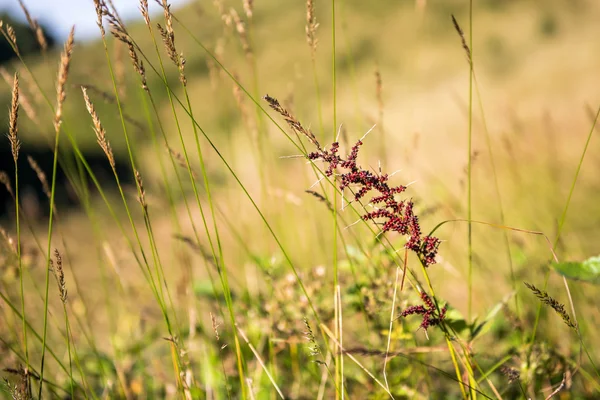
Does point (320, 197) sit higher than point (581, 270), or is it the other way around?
point (320, 197)

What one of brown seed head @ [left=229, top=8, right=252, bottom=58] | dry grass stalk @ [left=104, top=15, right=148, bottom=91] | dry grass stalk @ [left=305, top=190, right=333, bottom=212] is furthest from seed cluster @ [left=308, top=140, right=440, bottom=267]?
brown seed head @ [left=229, top=8, right=252, bottom=58]

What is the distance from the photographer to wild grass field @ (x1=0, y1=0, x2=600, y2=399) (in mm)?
932

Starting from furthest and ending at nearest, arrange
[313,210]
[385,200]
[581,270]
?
[313,210], [581,270], [385,200]

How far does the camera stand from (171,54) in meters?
0.82

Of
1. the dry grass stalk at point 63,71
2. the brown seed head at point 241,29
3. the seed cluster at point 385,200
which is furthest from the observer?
the brown seed head at point 241,29

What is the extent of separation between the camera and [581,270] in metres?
0.77

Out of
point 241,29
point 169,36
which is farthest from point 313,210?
point 169,36

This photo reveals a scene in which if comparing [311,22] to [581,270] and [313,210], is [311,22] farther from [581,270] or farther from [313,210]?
[313,210]

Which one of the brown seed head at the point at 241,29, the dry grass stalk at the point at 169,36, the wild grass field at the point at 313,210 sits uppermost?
the brown seed head at the point at 241,29

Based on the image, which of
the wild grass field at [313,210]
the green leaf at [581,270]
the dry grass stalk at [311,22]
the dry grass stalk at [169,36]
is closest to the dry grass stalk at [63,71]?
the wild grass field at [313,210]

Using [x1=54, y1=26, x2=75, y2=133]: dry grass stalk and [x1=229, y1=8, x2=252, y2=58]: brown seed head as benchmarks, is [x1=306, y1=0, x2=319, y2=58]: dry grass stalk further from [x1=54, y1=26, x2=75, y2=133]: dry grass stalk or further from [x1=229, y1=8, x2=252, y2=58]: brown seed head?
[x1=54, y1=26, x2=75, y2=133]: dry grass stalk

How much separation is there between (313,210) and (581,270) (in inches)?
54.6

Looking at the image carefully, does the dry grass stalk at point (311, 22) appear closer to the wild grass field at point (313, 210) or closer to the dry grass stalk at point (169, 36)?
the wild grass field at point (313, 210)

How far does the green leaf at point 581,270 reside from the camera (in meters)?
0.74
